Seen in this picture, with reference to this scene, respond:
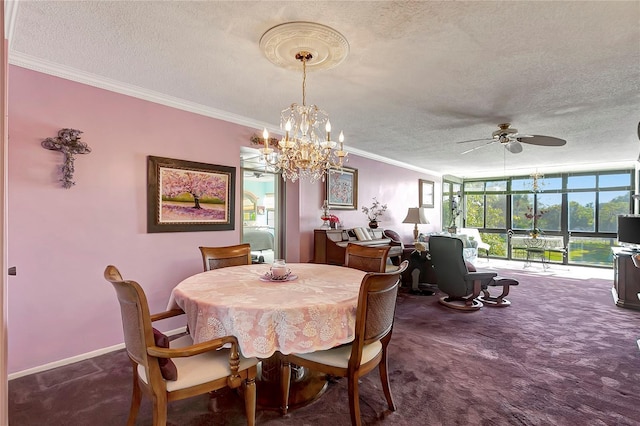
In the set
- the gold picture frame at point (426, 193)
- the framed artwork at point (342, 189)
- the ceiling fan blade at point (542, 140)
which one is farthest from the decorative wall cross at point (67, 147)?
the gold picture frame at point (426, 193)

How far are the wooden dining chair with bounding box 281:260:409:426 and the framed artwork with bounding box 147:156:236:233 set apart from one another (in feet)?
6.45

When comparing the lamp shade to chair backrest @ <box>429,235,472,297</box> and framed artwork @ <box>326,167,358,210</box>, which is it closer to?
framed artwork @ <box>326,167,358,210</box>

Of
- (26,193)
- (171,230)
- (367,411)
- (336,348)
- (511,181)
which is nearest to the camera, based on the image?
(336,348)

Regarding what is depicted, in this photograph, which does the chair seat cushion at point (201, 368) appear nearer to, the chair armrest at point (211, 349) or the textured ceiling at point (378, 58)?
the chair armrest at point (211, 349)

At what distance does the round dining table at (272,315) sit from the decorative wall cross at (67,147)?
1.43 metres

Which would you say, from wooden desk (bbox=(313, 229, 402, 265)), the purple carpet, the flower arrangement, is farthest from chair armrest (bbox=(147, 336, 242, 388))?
the flower arrangement

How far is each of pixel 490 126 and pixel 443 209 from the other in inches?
193

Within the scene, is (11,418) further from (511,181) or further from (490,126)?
(511,181)

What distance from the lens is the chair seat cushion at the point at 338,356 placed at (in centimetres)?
171

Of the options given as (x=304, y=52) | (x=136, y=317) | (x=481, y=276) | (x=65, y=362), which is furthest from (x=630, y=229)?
(x=65, y=362)

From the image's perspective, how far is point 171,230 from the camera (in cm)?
313

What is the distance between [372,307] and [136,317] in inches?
44.9

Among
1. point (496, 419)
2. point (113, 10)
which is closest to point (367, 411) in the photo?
point (496, 419)

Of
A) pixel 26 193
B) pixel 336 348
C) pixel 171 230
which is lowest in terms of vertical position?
pixel 336 348
